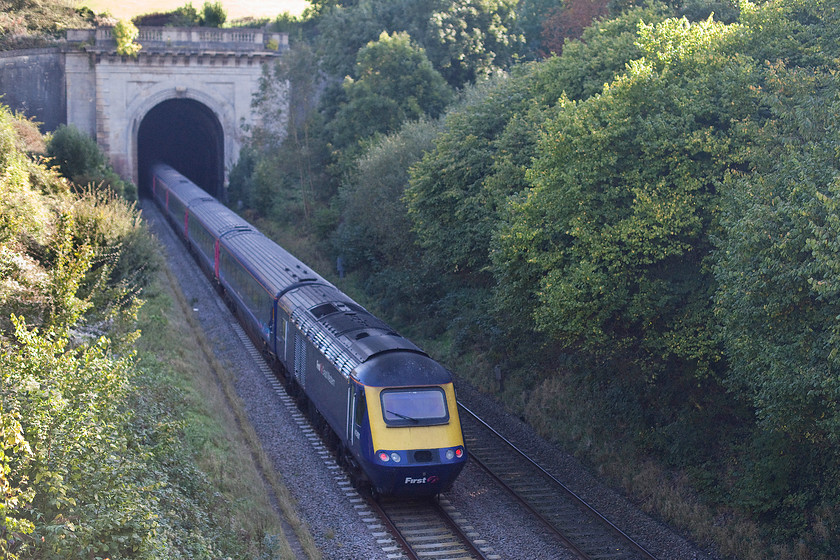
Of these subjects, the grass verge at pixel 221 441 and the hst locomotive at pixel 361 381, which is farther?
the hst locomotive at pixel 361 381

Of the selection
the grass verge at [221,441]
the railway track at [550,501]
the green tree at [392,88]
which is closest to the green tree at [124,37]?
the green tree at [392,88]

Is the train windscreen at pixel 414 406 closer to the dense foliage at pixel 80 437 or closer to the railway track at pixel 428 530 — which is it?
the railway track at pixel 428 530

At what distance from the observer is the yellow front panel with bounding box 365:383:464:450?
13.5 metres

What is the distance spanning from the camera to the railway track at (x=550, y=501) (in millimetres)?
13758

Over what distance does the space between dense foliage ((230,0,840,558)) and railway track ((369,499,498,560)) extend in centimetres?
489

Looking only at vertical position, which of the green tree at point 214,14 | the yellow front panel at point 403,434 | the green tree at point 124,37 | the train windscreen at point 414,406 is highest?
the green tree at point 214,14

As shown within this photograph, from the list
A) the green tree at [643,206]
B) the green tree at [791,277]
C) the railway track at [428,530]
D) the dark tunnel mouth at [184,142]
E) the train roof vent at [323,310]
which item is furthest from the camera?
the dark tunnel mouth at [184,142]

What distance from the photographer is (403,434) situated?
44.7ft

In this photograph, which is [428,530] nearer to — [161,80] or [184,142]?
[161,80]

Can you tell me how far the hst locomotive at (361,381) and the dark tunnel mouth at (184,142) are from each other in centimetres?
2839

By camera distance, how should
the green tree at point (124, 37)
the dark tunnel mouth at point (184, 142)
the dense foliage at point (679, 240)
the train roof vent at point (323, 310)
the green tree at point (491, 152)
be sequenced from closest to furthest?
the dense foliage at point (679, 240) < the train roof vent at point (323, 310) < the green tree at point (491, 152) < the green tree at point (124, 37) < the dark tunnel mouth at point (184, 142)

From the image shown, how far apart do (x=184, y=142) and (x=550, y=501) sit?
49.1 metres

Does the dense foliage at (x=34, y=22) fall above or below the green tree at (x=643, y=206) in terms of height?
above

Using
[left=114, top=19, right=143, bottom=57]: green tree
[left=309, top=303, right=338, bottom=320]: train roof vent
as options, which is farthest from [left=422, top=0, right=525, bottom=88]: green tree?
[left=309, top=303, right=338, bottom=320]: train roof vent
